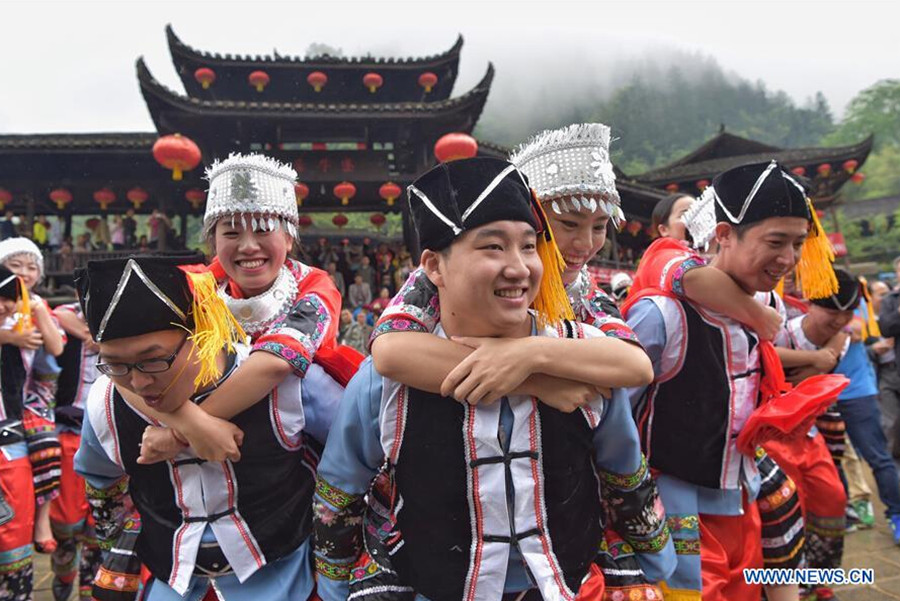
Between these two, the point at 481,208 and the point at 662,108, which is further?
the point at 662,108

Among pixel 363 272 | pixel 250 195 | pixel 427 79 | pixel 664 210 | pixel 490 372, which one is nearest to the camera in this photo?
pixel 490 372

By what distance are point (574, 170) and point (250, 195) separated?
1.13m

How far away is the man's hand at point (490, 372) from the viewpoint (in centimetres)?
138

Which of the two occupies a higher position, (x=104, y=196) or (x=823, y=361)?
(x=104, y=196)

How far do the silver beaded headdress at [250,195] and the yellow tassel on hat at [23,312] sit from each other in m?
1.63

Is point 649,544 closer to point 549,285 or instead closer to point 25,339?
point 549,285

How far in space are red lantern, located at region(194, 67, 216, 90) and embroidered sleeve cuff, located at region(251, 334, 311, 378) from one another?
51.3 ft

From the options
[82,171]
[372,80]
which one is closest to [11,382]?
[82,171]

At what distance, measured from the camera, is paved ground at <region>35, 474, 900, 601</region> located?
381cm

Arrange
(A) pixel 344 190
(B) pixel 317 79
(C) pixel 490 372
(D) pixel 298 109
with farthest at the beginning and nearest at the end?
(B) pixel 317 79 → (A) pixel 344 190 → (D) pixel 298 109 → (C) pixel 490 372

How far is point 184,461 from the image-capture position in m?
1.82

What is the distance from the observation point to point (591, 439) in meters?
1.61

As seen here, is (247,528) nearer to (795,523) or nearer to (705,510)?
(705,510)

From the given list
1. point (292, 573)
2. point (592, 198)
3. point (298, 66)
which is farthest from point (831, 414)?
point (298, 66)
